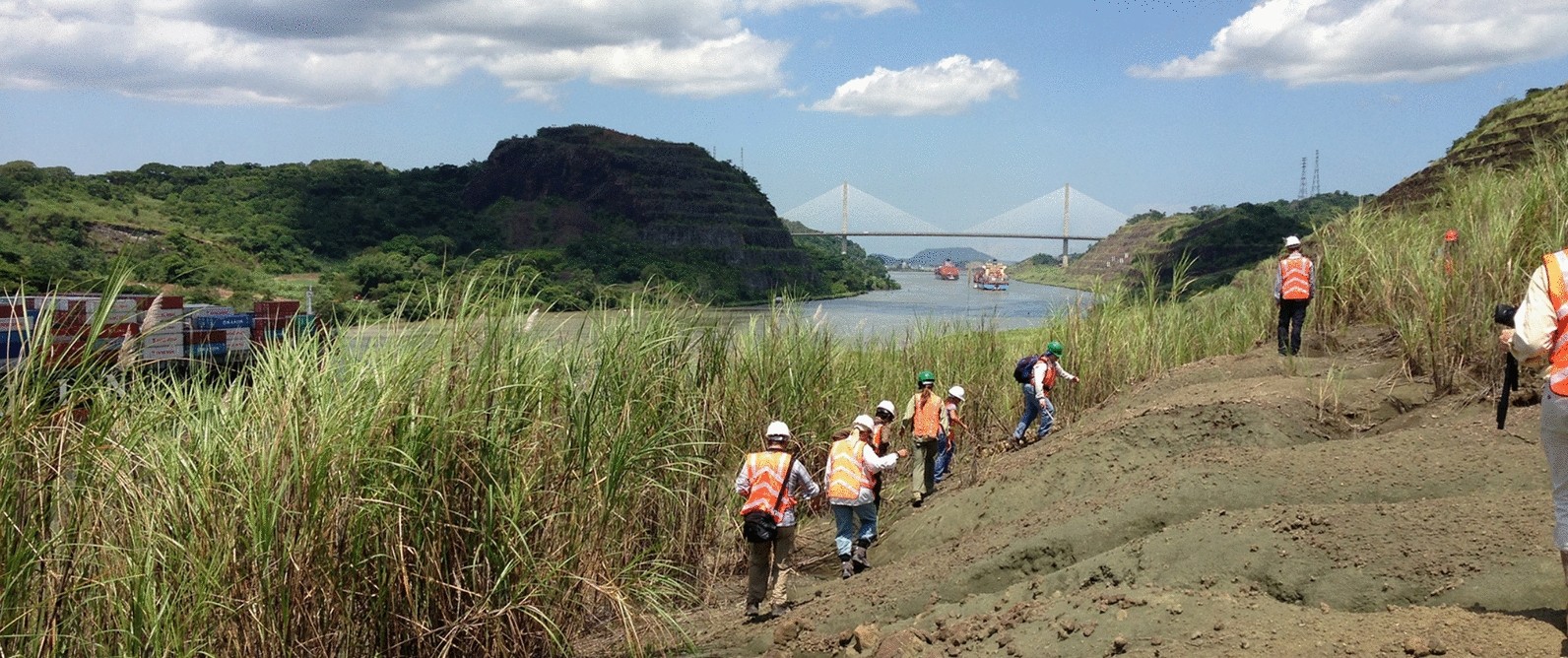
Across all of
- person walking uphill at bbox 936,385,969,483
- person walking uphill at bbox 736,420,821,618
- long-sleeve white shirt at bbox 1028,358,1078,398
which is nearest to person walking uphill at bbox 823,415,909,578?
person walking uphill at bbox 736,420,821,618

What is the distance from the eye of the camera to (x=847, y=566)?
32.0ft

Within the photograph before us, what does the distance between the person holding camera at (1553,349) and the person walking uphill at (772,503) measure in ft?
15.8

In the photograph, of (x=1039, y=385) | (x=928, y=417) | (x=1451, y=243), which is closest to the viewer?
(x=1451, y=243)

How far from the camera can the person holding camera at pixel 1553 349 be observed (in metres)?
4.45

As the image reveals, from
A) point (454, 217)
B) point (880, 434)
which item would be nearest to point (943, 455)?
point (880, 434)

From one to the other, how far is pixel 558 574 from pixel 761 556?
6.53 ft

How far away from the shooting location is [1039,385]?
42.1 ft

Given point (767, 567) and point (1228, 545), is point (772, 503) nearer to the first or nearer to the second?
point (767, 567)

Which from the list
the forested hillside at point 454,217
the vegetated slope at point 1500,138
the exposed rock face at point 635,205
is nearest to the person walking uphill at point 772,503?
the vegetated slope at point 1500,138

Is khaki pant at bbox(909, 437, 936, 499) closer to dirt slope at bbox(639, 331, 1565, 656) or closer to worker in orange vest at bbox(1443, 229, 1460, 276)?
dirt slope at bbox(639, 331, 1565, 656)

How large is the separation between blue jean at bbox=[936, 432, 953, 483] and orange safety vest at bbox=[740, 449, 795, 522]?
3807 mm

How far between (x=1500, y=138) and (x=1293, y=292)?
1973 cm

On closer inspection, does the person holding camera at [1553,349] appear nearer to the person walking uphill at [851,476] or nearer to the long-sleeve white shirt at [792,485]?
the long-sleeve white shirt at [792,485]

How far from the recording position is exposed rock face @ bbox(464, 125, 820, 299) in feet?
318
